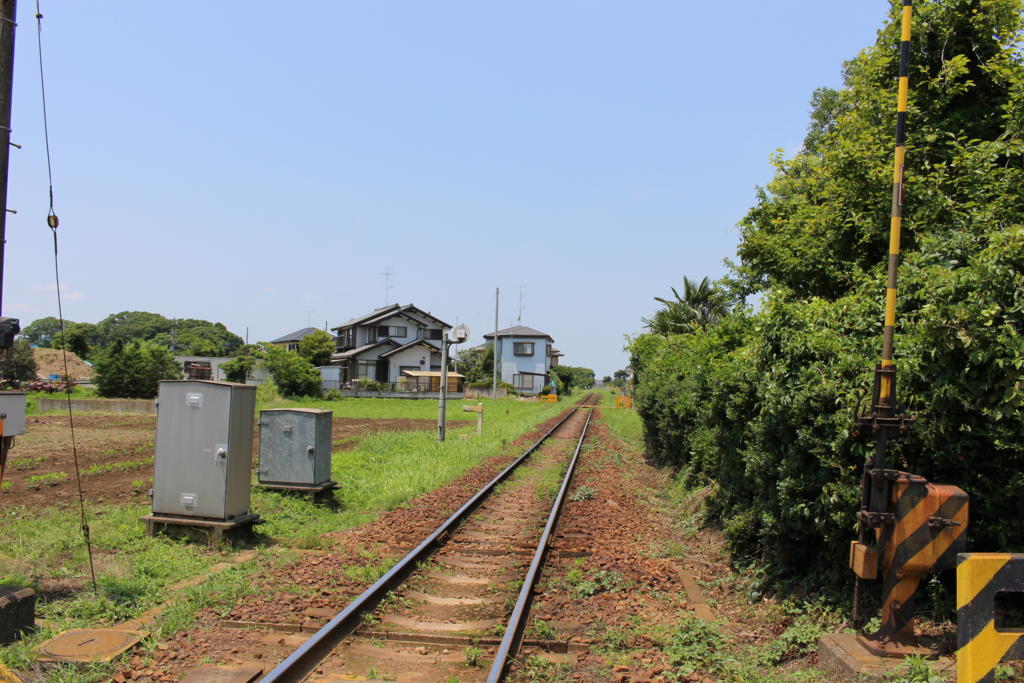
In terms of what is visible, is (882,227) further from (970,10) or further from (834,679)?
(834,679)

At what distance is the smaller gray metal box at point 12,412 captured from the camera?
5.52 m

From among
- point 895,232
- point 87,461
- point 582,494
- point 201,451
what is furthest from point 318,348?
point 895,232

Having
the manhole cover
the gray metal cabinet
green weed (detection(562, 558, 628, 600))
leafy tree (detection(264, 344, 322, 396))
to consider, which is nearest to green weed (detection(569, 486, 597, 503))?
green weed (detection(562, 558, 628, 600))

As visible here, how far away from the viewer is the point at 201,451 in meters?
7.25

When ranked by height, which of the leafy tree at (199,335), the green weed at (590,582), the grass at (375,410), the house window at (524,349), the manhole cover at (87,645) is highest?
the leafy tree at (199,335)

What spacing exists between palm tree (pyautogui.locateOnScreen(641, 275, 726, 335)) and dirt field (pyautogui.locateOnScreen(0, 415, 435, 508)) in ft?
45.4

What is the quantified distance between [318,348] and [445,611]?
60.8 m

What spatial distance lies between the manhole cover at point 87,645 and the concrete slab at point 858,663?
432 cm

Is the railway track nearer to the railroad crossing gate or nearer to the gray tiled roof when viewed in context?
the railroad crossing gate

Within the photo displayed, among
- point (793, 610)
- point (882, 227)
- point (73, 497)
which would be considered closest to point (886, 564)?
point (793, 610)

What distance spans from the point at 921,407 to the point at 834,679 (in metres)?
1.70

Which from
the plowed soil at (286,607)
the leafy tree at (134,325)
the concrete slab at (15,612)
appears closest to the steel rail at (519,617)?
the plowed soil at (286,607)

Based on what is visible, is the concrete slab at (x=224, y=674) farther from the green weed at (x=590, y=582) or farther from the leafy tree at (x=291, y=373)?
the leafy tree at (x=291, y=373)

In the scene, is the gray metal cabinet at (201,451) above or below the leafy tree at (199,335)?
below
